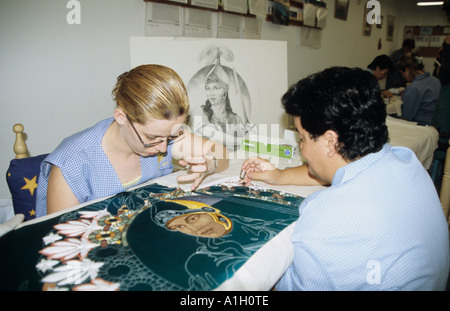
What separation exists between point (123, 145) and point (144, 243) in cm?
56

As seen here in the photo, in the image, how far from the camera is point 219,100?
193cm

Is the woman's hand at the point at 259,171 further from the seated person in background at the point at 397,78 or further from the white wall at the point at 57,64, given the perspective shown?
the seated person in background at the point at 397,78

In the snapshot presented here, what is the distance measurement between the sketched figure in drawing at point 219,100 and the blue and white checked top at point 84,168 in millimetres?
723

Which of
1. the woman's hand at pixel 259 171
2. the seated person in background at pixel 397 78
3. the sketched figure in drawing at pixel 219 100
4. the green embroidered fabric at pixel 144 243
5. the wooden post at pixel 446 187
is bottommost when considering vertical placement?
the wooden post at pixel 446 187

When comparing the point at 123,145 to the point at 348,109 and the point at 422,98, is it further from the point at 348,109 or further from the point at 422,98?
the point at 422,98

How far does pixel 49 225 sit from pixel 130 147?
45cm

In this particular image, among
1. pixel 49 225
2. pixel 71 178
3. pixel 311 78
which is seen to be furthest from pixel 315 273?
pixel 71 178

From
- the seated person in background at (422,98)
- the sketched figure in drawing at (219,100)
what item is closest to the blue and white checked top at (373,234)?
the sketched figure in drawing at (219,100)

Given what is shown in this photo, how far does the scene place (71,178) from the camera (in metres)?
1.11

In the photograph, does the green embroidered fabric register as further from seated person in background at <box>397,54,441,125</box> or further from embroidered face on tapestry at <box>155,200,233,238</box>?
seated person in background at <box>397,54,441,125</box>

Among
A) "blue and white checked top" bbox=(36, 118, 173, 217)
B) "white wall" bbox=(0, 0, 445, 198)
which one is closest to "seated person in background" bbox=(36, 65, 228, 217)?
"blue and white checked top" bbox=(36, 118, 173, 217)

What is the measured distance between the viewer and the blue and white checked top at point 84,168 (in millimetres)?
1114

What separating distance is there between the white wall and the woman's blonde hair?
647mm

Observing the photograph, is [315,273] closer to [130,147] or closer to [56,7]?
[130,147]
